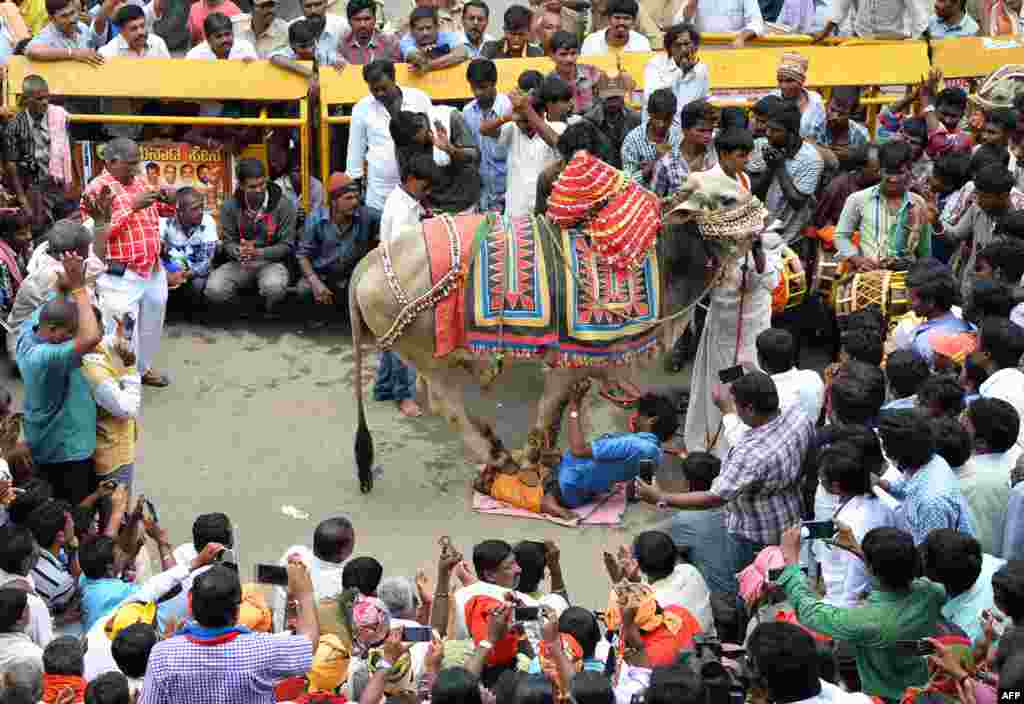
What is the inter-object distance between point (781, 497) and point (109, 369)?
323cm

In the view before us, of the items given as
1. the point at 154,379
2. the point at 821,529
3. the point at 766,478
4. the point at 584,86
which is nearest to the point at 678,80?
the point at 584,86

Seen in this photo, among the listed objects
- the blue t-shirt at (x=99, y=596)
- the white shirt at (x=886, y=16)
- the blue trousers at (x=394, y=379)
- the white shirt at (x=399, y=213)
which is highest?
the white shirt at (x=886, y=16)

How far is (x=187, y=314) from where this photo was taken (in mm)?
11805

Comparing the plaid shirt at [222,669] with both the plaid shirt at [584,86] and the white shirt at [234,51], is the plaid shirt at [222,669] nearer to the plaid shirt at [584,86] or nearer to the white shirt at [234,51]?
the plaid shirt at [584,86]

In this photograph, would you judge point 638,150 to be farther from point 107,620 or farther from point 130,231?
point 107,620

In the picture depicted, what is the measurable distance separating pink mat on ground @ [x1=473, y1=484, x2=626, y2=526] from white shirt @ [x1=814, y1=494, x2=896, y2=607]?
7.87 ft

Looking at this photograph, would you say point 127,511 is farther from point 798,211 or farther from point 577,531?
point 798,211

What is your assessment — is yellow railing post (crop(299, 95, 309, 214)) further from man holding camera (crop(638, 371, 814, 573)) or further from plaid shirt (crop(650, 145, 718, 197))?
man holding camera (crop(638, 371, 814, 573))

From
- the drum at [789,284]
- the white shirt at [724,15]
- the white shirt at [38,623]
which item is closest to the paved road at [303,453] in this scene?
the drum at [789,284]

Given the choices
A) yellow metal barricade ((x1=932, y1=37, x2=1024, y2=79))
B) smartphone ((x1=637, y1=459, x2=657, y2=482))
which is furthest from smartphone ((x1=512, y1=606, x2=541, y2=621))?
yellow metal barricade ((x1=932, y1=37, x2=1024, y2=79))

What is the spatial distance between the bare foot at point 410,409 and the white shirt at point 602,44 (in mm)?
3306

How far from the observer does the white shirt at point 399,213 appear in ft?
32.4

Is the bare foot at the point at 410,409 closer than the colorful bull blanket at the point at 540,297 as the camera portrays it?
No

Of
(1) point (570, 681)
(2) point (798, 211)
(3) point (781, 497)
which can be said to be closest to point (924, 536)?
(3) point (781, 497)
